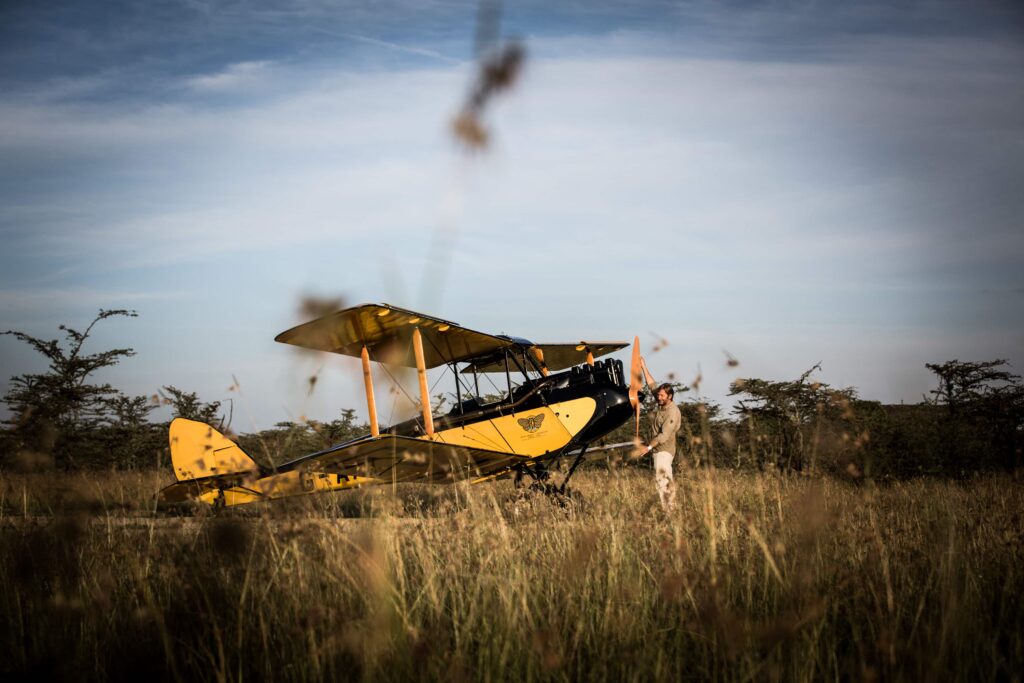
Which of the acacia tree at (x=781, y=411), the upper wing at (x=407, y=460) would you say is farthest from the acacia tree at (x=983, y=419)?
the upper wing at (x=407, y=460)

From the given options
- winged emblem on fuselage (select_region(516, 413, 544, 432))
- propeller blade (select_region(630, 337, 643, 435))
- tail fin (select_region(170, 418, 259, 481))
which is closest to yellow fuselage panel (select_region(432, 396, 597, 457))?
winged emblem on fuselage (select_region(516, 413, 544, 432))

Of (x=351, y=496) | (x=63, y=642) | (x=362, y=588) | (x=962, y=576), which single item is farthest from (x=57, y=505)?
(x=351, y=496)

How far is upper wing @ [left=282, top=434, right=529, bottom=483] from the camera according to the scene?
626 centimetres

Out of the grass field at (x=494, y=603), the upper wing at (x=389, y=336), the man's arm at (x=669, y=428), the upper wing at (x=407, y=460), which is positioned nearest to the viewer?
the grass field at (x=494, y=603)

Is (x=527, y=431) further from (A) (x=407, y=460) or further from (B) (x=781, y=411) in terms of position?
(B) (x=781, y=411)

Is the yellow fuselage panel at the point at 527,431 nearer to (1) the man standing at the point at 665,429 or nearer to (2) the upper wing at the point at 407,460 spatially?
(2) the upper wing at the point at 407,460

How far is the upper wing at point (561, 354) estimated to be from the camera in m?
9.45

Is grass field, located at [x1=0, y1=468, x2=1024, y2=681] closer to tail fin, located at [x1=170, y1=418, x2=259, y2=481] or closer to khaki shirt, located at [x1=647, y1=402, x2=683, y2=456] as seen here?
khaki shirt, located at [x1=647, y1=402, x2=683, y2=456]

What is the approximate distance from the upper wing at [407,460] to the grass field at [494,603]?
98.0 inches

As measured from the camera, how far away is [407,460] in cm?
629

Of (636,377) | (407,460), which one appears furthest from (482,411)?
(636,377)

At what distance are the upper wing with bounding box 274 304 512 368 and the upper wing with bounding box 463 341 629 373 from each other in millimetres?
288

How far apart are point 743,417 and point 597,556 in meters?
10.3

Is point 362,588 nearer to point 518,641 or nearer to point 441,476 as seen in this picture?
point 518,641
